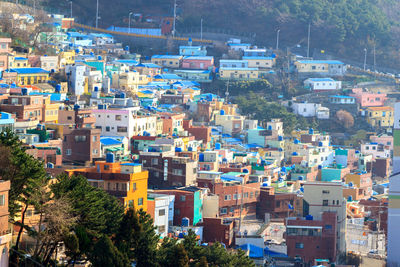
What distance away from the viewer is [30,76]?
36.3m

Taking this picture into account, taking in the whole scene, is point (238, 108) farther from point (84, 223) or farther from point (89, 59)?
point (84, 223)

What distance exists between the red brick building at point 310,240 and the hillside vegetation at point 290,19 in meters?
30.8

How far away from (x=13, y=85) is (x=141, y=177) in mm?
9871

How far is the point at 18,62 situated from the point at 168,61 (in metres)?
13.2

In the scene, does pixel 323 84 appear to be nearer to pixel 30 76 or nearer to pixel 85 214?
pixel 30 76

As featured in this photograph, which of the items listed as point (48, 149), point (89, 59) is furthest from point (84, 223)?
point (89, 59)

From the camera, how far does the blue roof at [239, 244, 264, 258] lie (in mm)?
23931

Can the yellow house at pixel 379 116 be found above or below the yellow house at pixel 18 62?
below

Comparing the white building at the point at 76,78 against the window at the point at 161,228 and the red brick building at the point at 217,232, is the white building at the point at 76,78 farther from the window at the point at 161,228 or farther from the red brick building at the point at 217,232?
the window at the point at 161,228

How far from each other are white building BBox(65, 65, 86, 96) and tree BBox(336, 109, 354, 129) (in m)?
12.5

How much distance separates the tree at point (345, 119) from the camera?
45.7m

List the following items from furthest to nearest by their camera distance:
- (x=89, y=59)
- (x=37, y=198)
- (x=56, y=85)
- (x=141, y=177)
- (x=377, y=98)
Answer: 1. (x=377, y=98)
2. (x=89, y=59)
3. (x=56, y=85)
4. (x=141, y=177)
5. (x=37, y=198)

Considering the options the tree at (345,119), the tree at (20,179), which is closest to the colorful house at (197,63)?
the tree at (345,119)

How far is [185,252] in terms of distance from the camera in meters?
18.8
